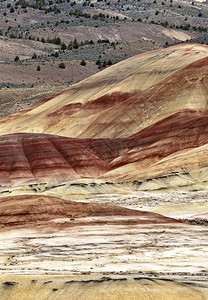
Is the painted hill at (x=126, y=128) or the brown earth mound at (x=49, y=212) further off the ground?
the brown earth mound at (x=49, y=212)

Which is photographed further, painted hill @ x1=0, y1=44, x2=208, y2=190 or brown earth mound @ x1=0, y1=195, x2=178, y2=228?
painted hill @ x1=0, y1=44, x2=208, y2=190

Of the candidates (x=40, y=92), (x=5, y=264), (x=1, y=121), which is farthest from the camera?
(x=40, y=92)

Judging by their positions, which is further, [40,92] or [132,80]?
[40,92]

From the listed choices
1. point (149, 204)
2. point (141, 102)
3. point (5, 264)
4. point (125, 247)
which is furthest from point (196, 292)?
point (141, 102)

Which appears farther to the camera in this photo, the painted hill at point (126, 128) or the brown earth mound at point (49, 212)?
the painted hill at point (126, 128)

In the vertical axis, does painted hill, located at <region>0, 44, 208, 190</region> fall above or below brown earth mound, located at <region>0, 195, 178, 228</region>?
below

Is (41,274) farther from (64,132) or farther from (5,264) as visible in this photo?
(64,132)

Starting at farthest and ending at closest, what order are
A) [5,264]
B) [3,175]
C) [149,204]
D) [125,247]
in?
1. [3,175]
2. [149,204]
3. [125,247]
4. [5,264]

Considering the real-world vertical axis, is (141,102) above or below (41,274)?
below
